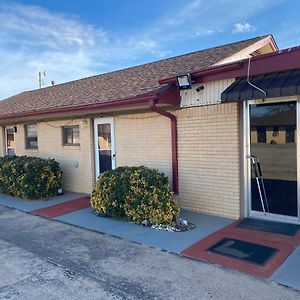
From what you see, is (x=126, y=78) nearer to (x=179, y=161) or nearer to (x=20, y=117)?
(x=20, y=117)

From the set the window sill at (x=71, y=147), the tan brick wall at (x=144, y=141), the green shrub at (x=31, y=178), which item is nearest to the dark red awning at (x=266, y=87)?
the tan brick wall at (x=144, y=141)

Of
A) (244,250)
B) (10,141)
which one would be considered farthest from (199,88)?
(10,141)

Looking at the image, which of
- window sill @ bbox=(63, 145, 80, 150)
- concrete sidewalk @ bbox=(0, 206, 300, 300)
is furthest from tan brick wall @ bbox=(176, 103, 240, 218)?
window sill @ bbox=(63, 145, 80, 150)

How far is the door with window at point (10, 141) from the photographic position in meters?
Answer: 12.6

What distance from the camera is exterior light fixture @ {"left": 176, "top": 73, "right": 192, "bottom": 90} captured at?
6.27 m

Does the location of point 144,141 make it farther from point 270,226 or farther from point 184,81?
point 270,226

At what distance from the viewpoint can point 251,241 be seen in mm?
4961

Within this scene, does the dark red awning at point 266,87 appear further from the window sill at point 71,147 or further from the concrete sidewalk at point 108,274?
the window sill at point 71,147

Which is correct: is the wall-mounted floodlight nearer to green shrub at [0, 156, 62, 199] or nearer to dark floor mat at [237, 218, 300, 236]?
dark floor mat at [237, 218, 300, 236]

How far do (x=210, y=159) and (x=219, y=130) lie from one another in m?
0.62

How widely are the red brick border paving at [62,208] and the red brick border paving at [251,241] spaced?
11.8 ft

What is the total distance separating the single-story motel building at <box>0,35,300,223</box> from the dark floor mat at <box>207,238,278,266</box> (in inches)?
53.6

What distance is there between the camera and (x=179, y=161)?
7070 millimetres

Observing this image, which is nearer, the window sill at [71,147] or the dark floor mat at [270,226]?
the dark floor mat at [270,226]
